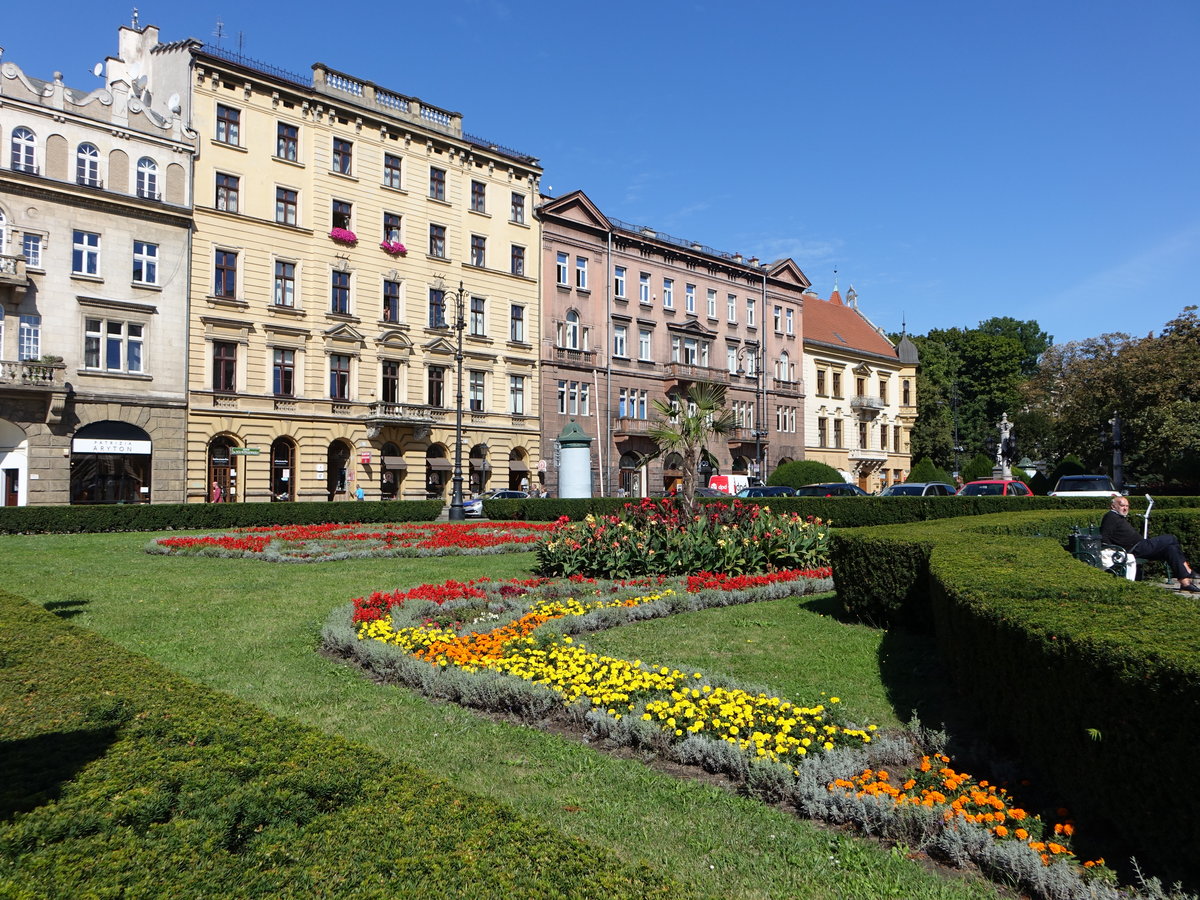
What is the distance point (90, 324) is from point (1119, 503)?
34.1 meters

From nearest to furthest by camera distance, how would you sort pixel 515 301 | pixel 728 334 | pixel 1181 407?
pixel 1181 407
pixel 515 301
pixel 728 334

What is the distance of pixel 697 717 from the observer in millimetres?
6215

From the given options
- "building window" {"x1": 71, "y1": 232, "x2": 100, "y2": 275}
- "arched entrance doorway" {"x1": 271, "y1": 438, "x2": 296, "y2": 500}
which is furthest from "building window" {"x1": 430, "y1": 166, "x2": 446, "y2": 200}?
"building window" {"x1": 71, "y1": 232, "x2": 100, "y2": 275}

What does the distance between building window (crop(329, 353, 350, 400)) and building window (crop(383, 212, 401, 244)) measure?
22.2 ft

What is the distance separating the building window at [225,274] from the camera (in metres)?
35.4

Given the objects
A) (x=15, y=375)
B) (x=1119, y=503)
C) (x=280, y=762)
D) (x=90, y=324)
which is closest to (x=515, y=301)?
(x=90, y=324)

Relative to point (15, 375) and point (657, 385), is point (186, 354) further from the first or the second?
point (657, 385)

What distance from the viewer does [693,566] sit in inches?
554

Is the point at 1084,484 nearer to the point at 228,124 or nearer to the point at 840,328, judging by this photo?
the point at 228,124

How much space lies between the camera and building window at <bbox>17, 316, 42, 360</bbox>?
3022 cm

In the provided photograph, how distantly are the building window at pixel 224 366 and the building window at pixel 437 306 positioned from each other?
33.9 feet

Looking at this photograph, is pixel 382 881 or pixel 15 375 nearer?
pixel 382 881

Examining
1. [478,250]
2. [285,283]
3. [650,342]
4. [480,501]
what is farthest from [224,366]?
[650,342]

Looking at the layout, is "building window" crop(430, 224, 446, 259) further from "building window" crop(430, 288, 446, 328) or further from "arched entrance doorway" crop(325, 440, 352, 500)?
"arched entrance doorway" crop(325, 440, 352, 500)
